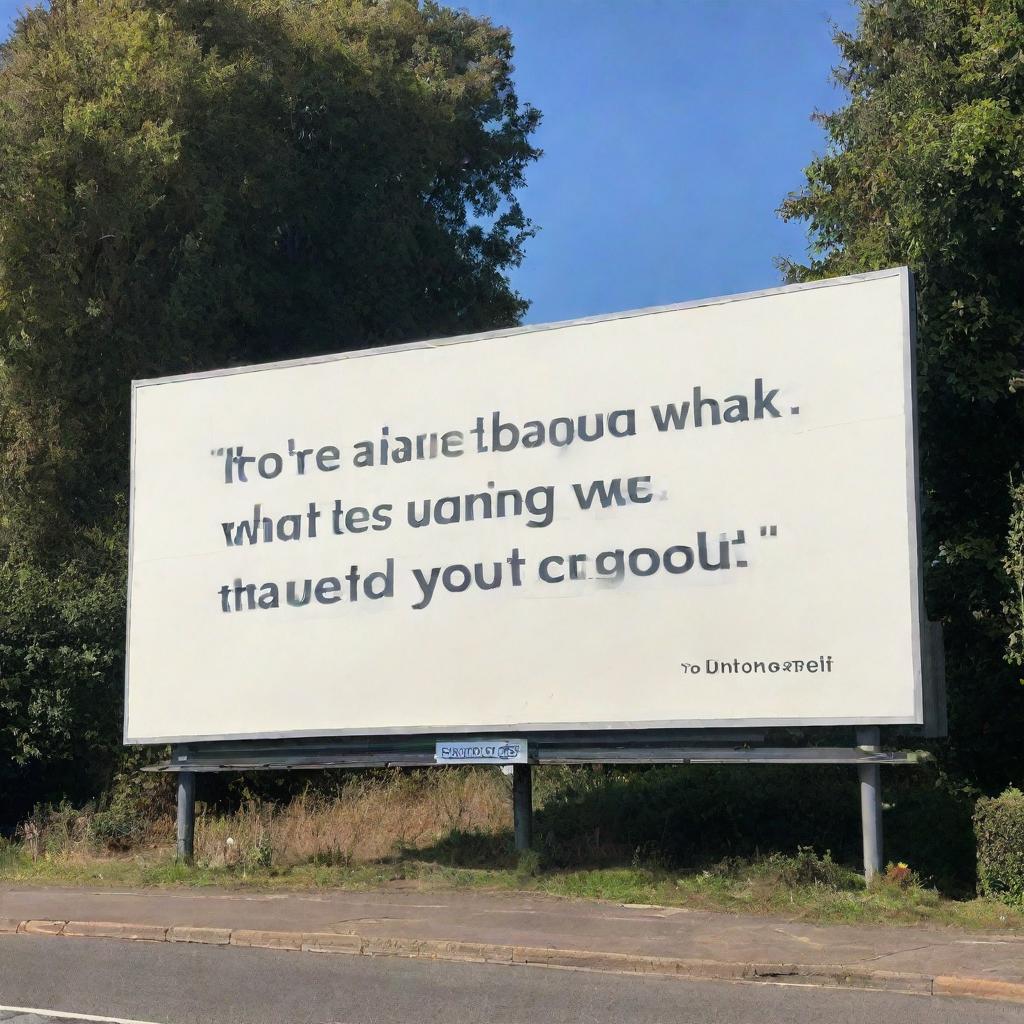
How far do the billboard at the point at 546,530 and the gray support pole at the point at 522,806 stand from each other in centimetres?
93

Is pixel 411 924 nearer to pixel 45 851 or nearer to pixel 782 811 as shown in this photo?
pixel 782 811

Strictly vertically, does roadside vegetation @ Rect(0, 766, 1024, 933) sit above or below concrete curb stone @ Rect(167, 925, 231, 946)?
above

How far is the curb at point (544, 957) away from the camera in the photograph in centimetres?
919

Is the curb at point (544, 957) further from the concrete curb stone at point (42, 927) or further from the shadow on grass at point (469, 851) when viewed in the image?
the shadow on grass at point (469, 851)

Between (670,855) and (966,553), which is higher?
(966,553)

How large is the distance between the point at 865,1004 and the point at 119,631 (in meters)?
15.7

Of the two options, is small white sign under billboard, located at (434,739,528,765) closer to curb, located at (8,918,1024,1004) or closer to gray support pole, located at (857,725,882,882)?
curb, located at (8,918,1024,1004)

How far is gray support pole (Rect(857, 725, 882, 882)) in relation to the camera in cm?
1362

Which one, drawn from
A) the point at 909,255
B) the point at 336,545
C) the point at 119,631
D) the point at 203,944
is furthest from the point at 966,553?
the point at 119,631

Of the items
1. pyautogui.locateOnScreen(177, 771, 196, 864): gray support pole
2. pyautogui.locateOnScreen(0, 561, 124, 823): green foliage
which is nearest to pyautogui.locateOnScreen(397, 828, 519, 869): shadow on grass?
pyautogui.locateOnScreen(177, 771, 196, 864): gray support pole

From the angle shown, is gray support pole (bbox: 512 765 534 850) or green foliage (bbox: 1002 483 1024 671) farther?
green foliage (bbox: 1002 483 1024 671)

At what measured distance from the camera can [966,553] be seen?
17812 mm

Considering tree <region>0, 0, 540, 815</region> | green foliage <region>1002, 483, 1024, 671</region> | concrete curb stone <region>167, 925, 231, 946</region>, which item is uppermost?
tree <region>0, 0, 540, 815</region>

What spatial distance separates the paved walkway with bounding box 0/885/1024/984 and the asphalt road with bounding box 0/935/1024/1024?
0.61m
